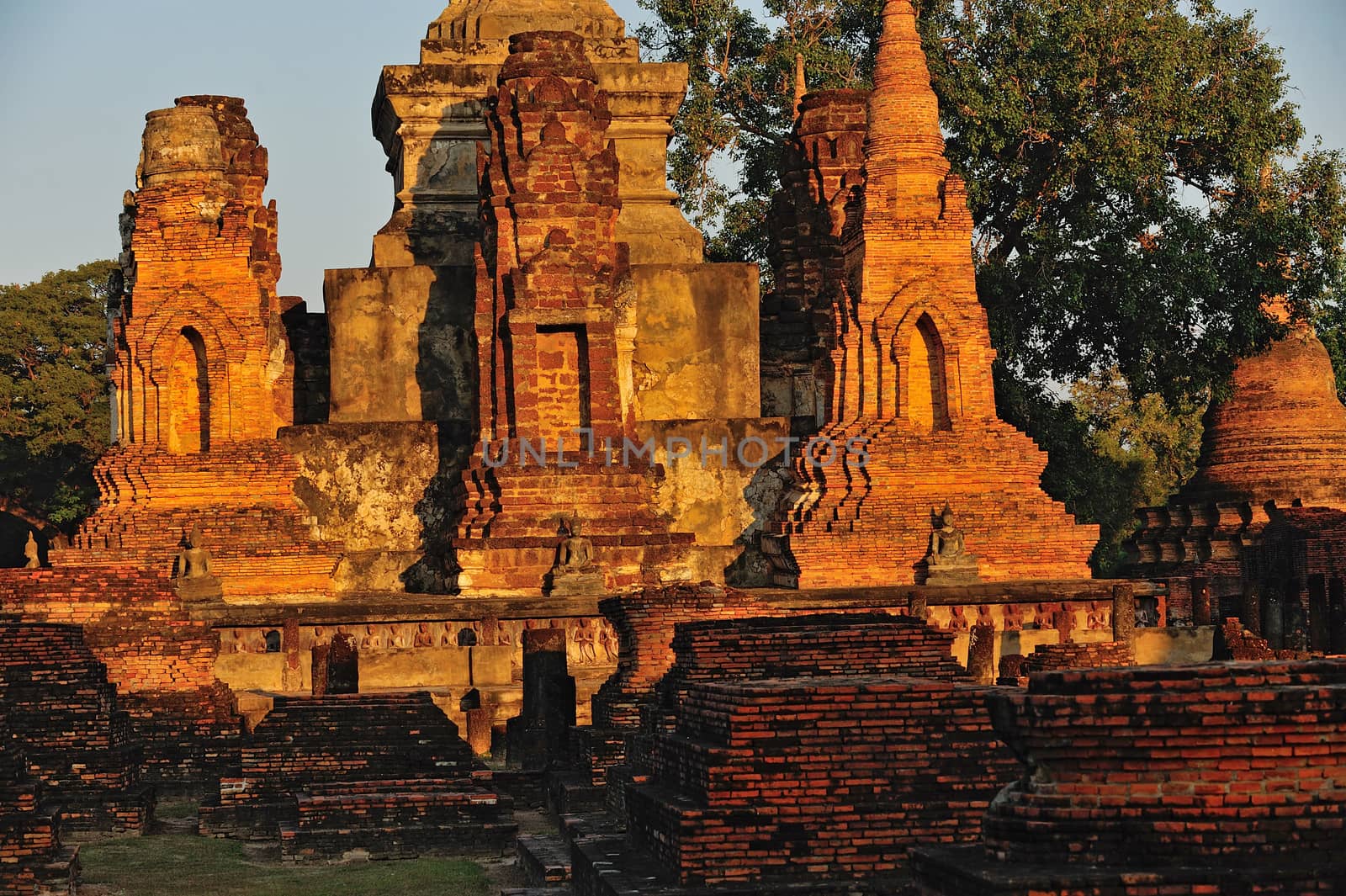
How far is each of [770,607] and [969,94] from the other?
1384 centimetres

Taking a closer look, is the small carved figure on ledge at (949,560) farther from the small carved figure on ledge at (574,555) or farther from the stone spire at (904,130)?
the stone spire at (904,130)

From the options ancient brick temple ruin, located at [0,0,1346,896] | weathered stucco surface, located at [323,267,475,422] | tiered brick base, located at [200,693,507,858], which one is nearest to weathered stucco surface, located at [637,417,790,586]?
ancient brick temple ruin, located at [0,0,1346,896]

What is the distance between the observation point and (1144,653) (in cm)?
2036

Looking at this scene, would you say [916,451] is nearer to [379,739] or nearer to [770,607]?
[770,607]

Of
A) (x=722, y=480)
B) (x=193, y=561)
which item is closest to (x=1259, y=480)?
(x=722, y=480)

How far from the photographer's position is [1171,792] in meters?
7.34

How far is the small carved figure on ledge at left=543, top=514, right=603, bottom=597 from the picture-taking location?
1986cm

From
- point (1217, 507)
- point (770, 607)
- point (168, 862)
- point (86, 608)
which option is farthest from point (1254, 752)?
point (1217, 507)

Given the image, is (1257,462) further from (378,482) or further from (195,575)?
(195,575)

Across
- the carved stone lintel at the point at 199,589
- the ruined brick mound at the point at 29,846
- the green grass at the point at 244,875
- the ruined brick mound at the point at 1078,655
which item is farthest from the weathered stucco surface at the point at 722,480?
the ruined brick mound at the point at 29,846

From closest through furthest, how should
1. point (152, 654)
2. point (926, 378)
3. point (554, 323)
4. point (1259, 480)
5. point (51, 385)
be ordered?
point (152, 654), point (554, 323), point (926, 378), point (1259, 480), point (51, 385)

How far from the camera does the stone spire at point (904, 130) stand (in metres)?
22.1

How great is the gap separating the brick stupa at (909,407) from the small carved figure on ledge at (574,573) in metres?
2.04

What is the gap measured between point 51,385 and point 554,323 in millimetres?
19680
